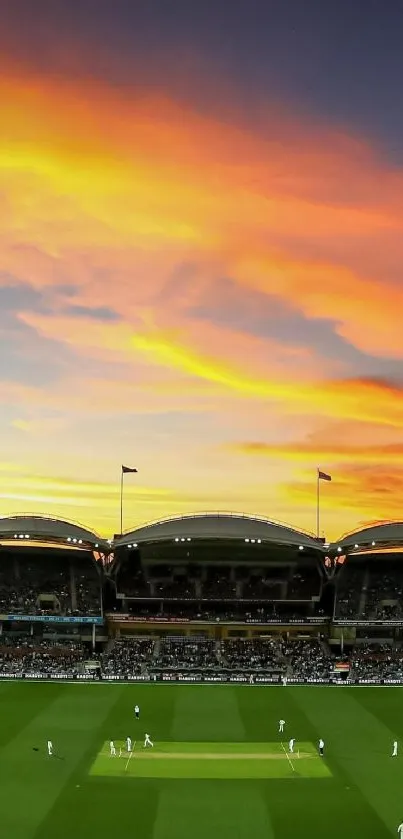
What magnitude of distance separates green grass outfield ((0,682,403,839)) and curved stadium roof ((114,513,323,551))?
74.0 feet

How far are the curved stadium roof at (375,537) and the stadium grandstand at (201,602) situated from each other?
0.52 ft

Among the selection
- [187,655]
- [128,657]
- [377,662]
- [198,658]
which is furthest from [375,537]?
[128,657]

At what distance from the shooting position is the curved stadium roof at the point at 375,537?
262ft

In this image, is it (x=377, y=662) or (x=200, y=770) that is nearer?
(x=200, y=770)

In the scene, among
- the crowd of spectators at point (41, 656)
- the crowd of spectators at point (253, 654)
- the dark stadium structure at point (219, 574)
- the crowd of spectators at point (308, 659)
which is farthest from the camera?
the dark stadium structure at point (219, 574)

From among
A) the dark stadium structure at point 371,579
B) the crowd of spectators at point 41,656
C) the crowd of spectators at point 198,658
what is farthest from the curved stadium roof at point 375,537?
the crowd of spectators at point 41,656

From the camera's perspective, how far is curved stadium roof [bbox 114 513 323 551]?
80.9 m

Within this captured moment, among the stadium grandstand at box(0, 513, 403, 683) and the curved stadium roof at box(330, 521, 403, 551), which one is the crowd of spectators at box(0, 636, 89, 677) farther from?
the curved stadium roof at box(330, 521, 403, 551)

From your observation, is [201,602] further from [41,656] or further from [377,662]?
Answer: [377,662]

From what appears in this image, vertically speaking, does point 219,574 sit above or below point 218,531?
below

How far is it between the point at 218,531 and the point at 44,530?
1950 centimetres

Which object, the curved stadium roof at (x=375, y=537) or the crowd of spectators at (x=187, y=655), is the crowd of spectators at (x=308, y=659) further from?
the curved stadium roof at (x=375, y=537)

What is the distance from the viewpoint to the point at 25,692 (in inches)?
2472

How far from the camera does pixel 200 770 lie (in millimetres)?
37531
